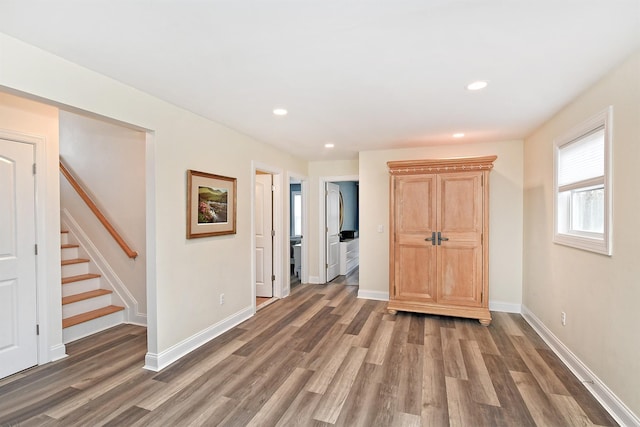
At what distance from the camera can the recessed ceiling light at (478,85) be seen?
232 cm

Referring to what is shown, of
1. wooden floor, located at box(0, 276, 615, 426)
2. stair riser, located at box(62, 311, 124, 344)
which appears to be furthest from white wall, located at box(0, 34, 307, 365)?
stair riser, located at box(62, 311, 124, 344)

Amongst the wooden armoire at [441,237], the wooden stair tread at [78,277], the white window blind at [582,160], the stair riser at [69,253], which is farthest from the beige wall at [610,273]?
the stair riser at [69,253]

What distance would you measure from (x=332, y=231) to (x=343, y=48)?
14.6 ft

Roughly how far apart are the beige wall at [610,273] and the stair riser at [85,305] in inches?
195

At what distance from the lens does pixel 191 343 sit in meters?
3.06

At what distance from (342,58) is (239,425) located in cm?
247

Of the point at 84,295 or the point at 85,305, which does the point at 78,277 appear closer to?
the point at 84,295

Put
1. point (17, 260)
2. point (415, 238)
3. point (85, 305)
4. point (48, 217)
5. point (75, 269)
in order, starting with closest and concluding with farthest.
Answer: point (17, 260) < point (48, 217) < point (85, 305) < point (75, 269) < point (415, 238)

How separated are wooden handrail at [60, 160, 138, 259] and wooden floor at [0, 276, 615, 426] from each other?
3.03 feet

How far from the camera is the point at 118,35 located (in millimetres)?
1704

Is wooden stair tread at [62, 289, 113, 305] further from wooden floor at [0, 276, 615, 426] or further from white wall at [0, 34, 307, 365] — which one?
white wall at [0, 34, 307, 365]

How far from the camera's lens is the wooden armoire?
375 centimetres

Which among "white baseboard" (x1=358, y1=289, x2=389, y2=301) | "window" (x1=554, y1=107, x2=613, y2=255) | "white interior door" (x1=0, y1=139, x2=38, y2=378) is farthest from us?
"white baseboard" (x1=358, y1=289, x2=389, y2=301)

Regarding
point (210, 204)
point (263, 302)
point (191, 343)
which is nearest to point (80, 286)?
point (191, 343)
